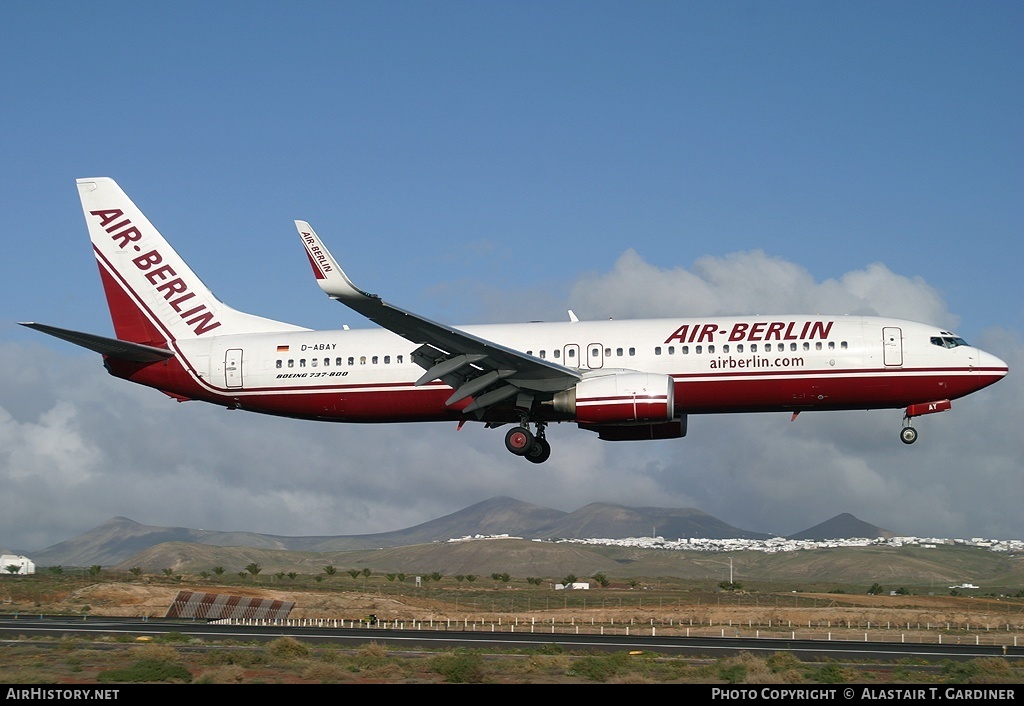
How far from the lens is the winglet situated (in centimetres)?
3341

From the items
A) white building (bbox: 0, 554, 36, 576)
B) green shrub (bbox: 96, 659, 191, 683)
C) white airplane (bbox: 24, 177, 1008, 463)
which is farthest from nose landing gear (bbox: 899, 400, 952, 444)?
white building (bbox: 0, 554, 36, 576)

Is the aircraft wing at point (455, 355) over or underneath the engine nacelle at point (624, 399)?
over

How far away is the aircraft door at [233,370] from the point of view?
43375 millimetres

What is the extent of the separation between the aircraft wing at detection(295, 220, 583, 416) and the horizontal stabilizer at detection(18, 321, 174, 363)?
1131cm

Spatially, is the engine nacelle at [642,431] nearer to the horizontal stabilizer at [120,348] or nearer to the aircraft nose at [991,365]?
the aircraft nose at [991,365]

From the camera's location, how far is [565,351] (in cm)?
4022

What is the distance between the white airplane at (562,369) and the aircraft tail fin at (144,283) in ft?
3.43

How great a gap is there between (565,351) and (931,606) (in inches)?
1640

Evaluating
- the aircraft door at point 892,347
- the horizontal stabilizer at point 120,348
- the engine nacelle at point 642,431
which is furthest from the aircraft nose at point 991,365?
the horizontal stabilizer at point 120,348

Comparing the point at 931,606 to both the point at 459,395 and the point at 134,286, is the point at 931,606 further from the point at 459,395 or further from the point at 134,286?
the point at 134,286

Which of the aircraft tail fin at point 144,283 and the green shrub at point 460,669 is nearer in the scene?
the green shrub at point 460,669

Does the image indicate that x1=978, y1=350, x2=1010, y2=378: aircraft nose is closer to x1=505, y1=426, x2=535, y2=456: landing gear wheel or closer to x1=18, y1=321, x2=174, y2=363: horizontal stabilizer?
x1=505, y1=426, x2=535, y2=456: landing gear wheel

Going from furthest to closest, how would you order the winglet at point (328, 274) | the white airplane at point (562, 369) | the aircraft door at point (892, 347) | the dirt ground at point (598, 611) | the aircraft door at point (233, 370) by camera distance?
1. the dirt ground at point (598, 611)
2. the aircraft door at point (233, 370)
3. the aircraft door at point (892, 347)
4. the white airplane at point (562, 369)
5. the winglet at point (328, 274)
